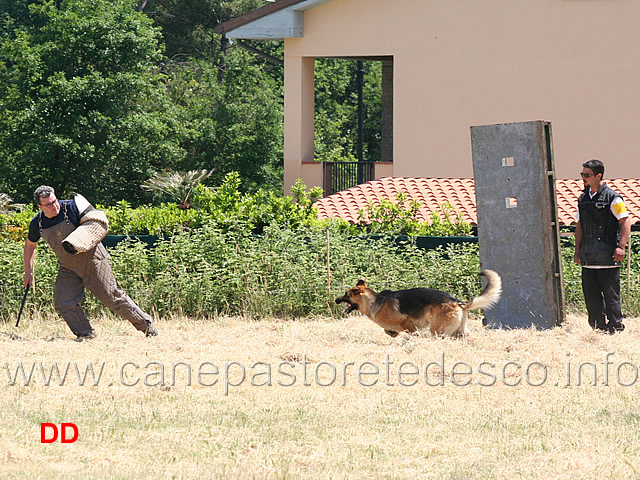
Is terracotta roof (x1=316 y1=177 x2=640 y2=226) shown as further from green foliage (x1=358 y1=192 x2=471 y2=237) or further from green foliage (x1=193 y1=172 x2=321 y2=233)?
green foliage (x1=193 y1=172 x2=321 y2=233)

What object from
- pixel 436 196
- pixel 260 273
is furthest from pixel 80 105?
pixel 260 273

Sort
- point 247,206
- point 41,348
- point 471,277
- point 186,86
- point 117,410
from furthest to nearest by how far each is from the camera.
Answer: point 186,86
point 247,206
point 471,277
point 41,348
point 117,410

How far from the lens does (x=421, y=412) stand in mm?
6934

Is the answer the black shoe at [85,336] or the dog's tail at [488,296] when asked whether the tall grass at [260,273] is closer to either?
the black shoe at [85,336]

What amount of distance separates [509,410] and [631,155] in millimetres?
14304

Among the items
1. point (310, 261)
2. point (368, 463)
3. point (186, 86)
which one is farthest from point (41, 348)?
point (186, 86)

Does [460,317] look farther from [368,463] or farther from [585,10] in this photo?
[585,10]

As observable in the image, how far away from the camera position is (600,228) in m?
10.1

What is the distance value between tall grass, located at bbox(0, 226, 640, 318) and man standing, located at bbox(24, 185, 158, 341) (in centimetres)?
195

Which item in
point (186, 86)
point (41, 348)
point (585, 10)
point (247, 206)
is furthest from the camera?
point (186, 86)

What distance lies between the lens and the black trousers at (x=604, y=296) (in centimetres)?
1008

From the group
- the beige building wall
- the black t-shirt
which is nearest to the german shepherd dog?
the black t-shirt

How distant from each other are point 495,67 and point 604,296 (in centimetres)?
1106

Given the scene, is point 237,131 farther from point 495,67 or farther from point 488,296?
point 488,296
